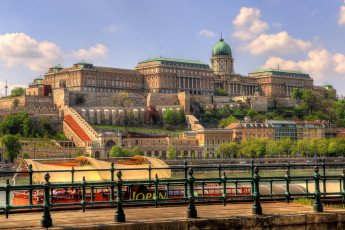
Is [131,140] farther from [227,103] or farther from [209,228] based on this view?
[209,228]

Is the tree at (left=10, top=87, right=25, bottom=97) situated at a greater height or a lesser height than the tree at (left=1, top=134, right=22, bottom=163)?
greater

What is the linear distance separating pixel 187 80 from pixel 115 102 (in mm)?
30248

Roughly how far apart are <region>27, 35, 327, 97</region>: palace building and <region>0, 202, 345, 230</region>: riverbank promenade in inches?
4835

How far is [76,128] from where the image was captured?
112938 millimetres

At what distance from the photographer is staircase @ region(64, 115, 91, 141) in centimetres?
10908

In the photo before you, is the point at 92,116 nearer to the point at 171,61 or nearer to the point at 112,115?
the point at 112,115

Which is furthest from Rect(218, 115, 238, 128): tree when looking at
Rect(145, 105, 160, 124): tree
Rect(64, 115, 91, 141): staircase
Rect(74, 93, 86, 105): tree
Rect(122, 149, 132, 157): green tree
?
Rect(122, 149, 132, 157): green tree

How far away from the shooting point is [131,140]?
112875mm

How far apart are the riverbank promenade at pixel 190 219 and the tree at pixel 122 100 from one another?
391ft

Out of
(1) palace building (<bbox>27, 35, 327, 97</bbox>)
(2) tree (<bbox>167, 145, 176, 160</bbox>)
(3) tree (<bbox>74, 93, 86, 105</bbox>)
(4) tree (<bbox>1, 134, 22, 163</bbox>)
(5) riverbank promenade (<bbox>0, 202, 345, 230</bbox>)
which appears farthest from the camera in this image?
(1) palace building (<bbox>27, 35, 327, 97</bbox>)

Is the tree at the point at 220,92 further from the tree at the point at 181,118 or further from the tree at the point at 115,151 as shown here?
the tree at the point at 115,151

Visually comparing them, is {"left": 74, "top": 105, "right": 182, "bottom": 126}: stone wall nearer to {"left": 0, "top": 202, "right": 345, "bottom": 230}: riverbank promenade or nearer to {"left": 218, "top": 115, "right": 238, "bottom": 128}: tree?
{"left": 218, "top": 115, "right": 238, "bottom": 128}: tree

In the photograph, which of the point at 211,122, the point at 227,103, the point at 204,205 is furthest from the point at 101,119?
the point at 204,205

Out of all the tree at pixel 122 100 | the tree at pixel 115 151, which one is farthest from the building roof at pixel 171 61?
the tree at pixel 115 151
